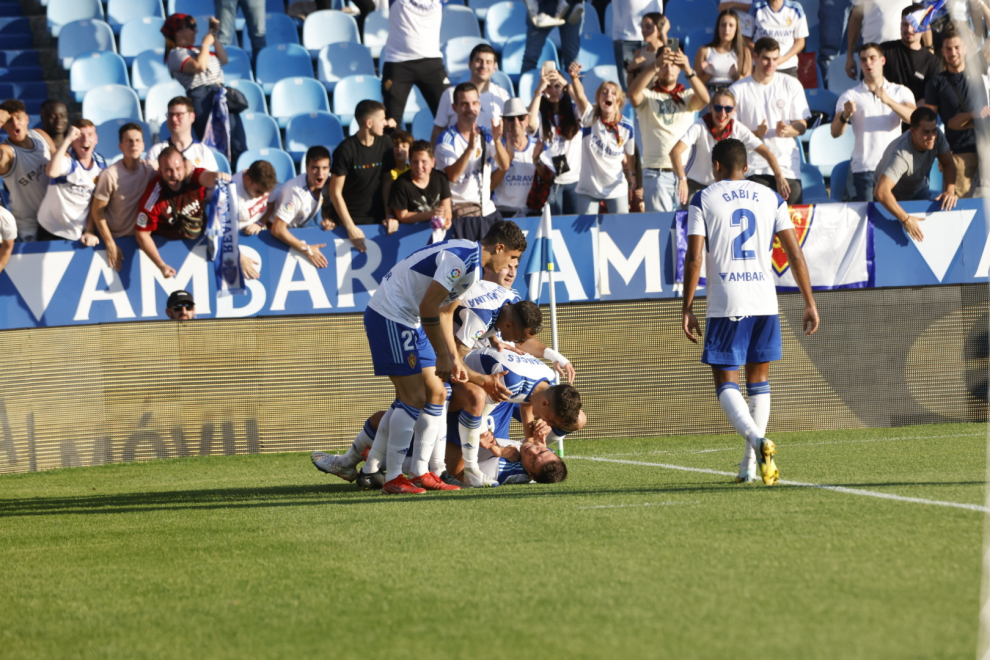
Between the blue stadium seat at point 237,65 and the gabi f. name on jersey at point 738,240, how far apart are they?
10.2m

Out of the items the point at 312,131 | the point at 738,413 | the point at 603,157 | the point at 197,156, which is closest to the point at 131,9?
the point at 312,131

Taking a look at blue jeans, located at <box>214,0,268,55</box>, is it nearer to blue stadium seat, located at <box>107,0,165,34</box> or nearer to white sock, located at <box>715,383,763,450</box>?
blue stadium seat, located at <box>107,0,165,34</box>

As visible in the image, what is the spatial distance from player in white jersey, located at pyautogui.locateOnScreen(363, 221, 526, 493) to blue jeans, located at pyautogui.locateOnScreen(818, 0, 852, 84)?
10003 mm

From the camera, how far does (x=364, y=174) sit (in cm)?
1156

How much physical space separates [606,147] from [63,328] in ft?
18.8

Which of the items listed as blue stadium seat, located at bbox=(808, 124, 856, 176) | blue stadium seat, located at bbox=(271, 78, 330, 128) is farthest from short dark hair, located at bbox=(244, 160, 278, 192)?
blue stadium seat, located at bbox=(808, 124, 856, 176)

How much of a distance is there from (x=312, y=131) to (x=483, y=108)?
3.04 meters

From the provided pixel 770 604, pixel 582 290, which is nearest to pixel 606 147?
pixel 582 290

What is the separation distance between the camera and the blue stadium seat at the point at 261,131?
14.8 metres

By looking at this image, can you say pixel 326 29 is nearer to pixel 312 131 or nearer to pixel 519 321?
pixel 312 131

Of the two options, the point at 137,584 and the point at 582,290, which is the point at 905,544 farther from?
the point at 582,290

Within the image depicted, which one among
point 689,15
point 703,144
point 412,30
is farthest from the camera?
point 689,15

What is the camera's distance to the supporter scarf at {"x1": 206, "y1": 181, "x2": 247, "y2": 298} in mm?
11188

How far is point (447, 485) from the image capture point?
779 centimetres
